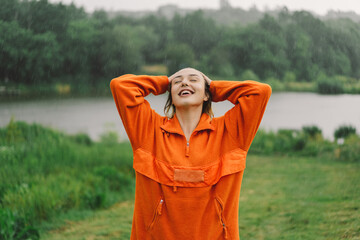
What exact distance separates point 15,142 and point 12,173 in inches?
82.4

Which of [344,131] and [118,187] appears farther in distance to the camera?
[344,131]

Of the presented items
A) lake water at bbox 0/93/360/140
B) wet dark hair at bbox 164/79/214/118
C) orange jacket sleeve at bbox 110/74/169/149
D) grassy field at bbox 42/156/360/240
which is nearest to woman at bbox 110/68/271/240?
orange jacket sleeve at bbox 110/74/169/149

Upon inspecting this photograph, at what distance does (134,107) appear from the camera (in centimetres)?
201

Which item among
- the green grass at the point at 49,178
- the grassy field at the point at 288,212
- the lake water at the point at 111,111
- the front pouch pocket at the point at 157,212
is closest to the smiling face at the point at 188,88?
the front pouch pocket at the point at 157,212

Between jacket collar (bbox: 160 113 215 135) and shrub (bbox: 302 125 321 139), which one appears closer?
jacket collar (bbox: 160 113 215 135)

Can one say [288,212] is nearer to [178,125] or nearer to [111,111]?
[178,125]

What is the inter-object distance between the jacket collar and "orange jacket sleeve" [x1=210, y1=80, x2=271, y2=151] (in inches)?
4.6

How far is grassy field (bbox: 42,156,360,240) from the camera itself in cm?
363

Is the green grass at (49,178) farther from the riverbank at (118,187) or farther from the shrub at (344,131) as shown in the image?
the shrub at (344,131)

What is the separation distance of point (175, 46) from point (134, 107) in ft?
38.8

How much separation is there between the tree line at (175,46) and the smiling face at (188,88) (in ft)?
30.2

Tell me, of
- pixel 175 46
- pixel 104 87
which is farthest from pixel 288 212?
pixel 104 87

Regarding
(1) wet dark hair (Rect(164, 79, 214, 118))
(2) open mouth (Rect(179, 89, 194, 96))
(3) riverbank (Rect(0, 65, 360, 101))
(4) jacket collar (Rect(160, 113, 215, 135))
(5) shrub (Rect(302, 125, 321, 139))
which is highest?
(2) open mouth (Rect(179, 89, 194, 96))

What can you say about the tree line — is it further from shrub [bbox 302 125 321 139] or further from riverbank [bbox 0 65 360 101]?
shrub [bbox 302 125 321 139]
